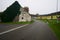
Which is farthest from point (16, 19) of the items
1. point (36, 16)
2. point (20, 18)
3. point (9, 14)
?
point (36, 16)

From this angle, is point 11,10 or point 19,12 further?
point 19,12

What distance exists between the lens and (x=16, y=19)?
2785 inches

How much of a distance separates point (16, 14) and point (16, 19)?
11.3 feet

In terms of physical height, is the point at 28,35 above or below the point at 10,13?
below

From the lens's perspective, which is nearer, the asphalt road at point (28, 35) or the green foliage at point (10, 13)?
the asphalt road at point (28, 35)

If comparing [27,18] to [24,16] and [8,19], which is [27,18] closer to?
[24,16]

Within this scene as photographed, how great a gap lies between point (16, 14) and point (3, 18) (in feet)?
25.3

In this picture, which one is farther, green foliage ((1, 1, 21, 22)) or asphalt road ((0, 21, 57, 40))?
green foliage ((1, 1, 21, 22))

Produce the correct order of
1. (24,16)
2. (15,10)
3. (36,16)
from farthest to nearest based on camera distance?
(36,16)
(24,16)
(15,10)

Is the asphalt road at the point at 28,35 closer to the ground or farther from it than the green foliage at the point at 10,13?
closer to the ground

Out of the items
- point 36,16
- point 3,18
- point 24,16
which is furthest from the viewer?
point 36,16

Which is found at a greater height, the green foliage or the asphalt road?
the green foliage

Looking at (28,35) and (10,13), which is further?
(10,13)

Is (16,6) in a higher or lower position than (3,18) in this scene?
higher
